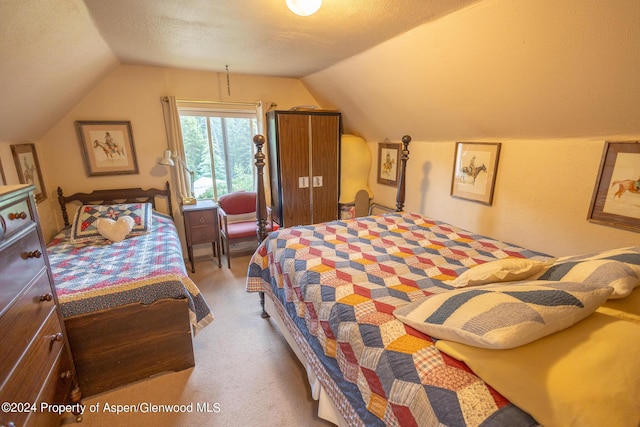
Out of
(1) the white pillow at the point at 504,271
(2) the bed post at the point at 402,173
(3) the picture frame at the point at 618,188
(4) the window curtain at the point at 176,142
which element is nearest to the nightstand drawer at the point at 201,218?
(4) the window curtain at the point at 176,142

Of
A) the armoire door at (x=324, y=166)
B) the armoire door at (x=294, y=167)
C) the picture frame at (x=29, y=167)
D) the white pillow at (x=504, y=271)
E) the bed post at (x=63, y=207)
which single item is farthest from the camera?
the armoire door at (x=324, y=166)

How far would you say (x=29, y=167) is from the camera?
2666 millimetres

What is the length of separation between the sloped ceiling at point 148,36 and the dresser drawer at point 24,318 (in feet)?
4.13

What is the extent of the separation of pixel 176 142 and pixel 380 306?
321cm

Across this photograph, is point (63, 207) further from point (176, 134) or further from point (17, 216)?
point (17, 216)

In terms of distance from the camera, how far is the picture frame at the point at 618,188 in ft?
5.74

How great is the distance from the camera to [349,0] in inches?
67.4

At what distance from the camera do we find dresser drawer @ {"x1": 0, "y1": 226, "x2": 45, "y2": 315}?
1.08 metres

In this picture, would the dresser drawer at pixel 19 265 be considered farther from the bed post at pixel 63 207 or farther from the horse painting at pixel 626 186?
the horse painting at pixel 626 186

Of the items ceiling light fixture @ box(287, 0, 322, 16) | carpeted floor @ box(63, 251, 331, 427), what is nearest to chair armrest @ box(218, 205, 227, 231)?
carpeted floor @ box(63, 251, 331, 427)

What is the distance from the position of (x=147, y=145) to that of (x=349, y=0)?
2858 mm

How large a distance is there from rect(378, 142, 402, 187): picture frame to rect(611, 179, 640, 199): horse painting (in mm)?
2031

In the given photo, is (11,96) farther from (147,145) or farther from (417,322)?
(417,322)

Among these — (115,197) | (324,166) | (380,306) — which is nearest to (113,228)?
(115,197)
